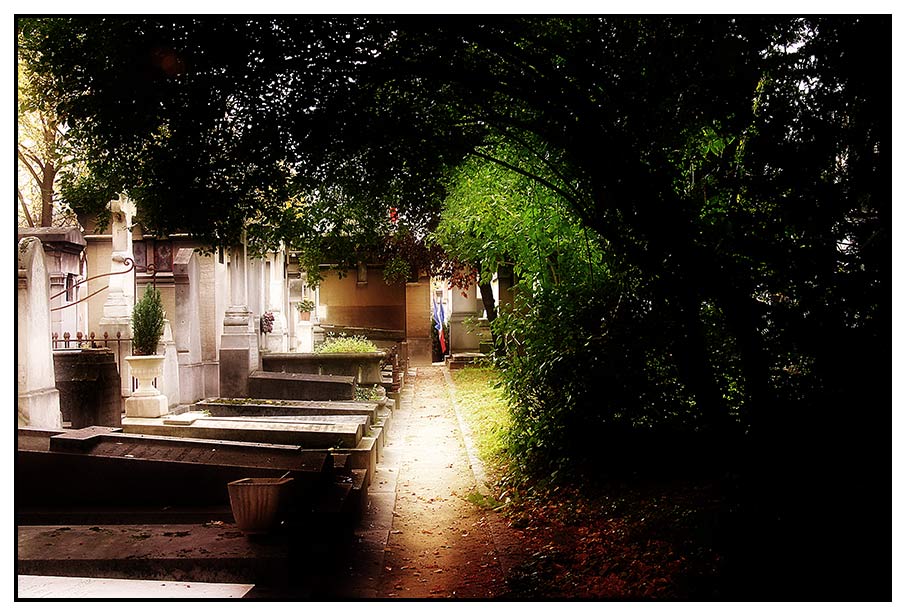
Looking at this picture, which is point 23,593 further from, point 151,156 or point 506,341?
point 506,341

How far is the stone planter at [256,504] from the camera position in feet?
14.1

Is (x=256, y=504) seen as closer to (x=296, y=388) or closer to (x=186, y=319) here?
(x=186, y=319)

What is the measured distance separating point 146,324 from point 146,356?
31 cm

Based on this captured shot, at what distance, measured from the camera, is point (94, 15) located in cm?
401

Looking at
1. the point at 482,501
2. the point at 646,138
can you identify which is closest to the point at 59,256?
the point at 482,501

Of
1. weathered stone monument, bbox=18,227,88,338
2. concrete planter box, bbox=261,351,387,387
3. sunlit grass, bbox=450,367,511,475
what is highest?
weathered stone monument, bbox=18,227,88,338

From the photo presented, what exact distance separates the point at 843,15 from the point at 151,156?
4138 mm

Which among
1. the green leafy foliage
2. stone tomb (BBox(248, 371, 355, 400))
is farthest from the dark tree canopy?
stone tomb (BBox(248, 371, 355, 400))

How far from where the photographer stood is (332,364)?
10766 millimetres

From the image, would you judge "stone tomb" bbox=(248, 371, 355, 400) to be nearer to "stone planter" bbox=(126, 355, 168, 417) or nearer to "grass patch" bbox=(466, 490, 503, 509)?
"stone planter" bbox=(126, 355, 168, 417)

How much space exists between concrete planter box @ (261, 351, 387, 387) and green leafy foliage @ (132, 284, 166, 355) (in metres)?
3.65

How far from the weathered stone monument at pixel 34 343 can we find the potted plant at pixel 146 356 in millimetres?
1345

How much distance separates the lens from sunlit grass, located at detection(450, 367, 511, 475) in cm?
782

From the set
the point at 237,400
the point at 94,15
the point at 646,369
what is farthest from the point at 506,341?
the point at 94,15
